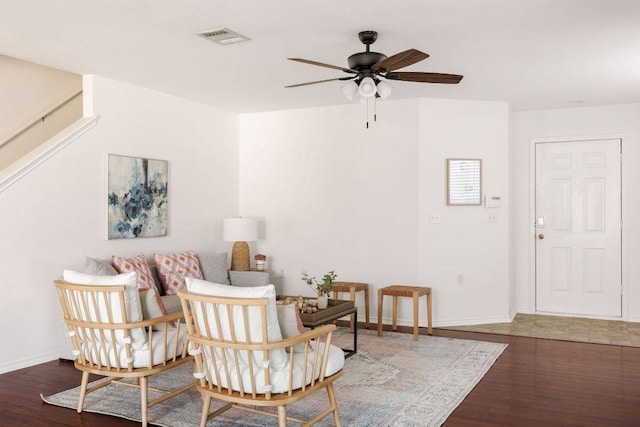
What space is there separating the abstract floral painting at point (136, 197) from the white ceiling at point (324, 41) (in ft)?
2.68

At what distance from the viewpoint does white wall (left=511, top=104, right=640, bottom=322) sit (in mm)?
6340

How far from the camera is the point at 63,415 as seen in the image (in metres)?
3.40

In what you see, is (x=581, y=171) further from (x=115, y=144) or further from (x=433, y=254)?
(x=115, y=144)

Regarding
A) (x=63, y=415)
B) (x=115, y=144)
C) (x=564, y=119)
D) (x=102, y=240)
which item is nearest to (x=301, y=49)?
(x=115, y=144)

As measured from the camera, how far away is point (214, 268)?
19.4 feet

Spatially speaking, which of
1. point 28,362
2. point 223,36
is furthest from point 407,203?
point 28,362

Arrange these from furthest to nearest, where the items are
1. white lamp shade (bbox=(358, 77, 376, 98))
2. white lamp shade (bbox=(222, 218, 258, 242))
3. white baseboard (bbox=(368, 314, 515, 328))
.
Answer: white lamp shade (bbox=(222, 218, 258, 242)) → white baseboard (bbox=(368, 314, 515, 328)) → white lamp shade (bbox=(358, 77, 376, 98))

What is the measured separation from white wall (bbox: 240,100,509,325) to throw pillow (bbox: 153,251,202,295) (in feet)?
5.26

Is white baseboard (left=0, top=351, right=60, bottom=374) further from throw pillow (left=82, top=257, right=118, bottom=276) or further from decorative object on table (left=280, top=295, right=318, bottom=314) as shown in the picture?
decorative object on table (left=280, top=295, right=318, bottom=314)

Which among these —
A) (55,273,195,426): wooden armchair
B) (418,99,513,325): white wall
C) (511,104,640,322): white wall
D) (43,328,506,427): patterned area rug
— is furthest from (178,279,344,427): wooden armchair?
(511,104,640,322): white wall

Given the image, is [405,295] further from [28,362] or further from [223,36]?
[28,362]

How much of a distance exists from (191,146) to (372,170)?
2094mm

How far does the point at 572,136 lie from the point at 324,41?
3.91 meters

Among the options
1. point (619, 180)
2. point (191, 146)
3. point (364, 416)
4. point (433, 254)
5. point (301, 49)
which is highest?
point (301, 49)
